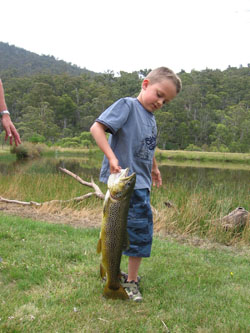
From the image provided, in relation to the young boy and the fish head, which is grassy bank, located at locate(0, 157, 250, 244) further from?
the fish head

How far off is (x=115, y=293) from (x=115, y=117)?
1.39 m

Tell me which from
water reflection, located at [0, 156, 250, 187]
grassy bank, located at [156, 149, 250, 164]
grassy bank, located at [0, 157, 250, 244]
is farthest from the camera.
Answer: grassy bank, located at [156, 149, 250, 164]

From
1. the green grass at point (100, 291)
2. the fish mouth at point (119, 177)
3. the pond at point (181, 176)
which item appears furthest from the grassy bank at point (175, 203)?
the fish mouth at point (119, 177)

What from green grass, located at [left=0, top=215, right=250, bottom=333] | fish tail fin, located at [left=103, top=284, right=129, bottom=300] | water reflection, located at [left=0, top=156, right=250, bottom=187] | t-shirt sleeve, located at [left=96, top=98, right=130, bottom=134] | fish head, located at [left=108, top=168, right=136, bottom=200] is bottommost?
water reflection, located at [left=0, top=156, right=250, bottom=187]

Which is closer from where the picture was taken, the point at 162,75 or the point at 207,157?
the point at 162,75

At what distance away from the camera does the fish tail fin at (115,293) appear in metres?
2.64

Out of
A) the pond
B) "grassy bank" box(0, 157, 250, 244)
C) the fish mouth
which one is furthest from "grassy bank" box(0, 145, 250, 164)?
the fish mouth

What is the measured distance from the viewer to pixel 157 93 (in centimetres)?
281

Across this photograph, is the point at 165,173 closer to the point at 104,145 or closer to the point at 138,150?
the point at 138,150

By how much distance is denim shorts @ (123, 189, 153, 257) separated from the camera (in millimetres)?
2824

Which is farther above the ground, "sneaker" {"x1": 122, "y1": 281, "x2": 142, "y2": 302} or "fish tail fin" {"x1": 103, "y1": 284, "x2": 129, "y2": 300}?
"fish tail fin" {"x1": 103, "y1": 284, "x2": 129, "y2": 300}

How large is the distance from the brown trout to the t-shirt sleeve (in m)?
0.40

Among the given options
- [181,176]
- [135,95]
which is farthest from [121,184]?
[135,95]

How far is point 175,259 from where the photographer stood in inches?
152
